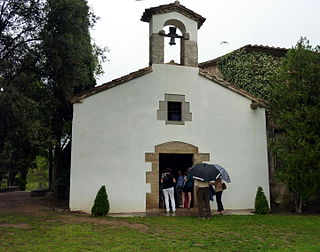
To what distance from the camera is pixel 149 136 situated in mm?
11953

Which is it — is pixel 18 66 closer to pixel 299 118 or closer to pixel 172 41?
pixel 172 41

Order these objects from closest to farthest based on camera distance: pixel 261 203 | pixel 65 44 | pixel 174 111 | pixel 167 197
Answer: pixel 65 44 → pixel 167 197 → pixel 261 203 → pixel 174 111

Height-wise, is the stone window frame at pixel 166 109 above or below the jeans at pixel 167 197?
above

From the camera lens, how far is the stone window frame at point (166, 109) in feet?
40.1

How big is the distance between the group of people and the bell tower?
452 centimetres

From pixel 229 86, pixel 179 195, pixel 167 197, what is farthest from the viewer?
pixel 179 195

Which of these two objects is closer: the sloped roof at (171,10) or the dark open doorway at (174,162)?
the sloped roof at (171,10)

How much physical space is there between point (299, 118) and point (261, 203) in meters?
3.31

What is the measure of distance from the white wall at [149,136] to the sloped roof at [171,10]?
7.12 feet

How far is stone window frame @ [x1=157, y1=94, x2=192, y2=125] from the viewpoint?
40.1ft

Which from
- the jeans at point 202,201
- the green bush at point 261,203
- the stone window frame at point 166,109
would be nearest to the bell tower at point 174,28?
the stone window frame at point 166,109

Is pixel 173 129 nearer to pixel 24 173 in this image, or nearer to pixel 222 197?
pixel 222 197

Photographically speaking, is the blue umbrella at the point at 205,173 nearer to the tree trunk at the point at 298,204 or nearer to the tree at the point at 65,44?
the tree trunk at the point at 298,204

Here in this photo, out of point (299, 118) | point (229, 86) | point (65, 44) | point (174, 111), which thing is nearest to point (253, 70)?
point (229, 86)
